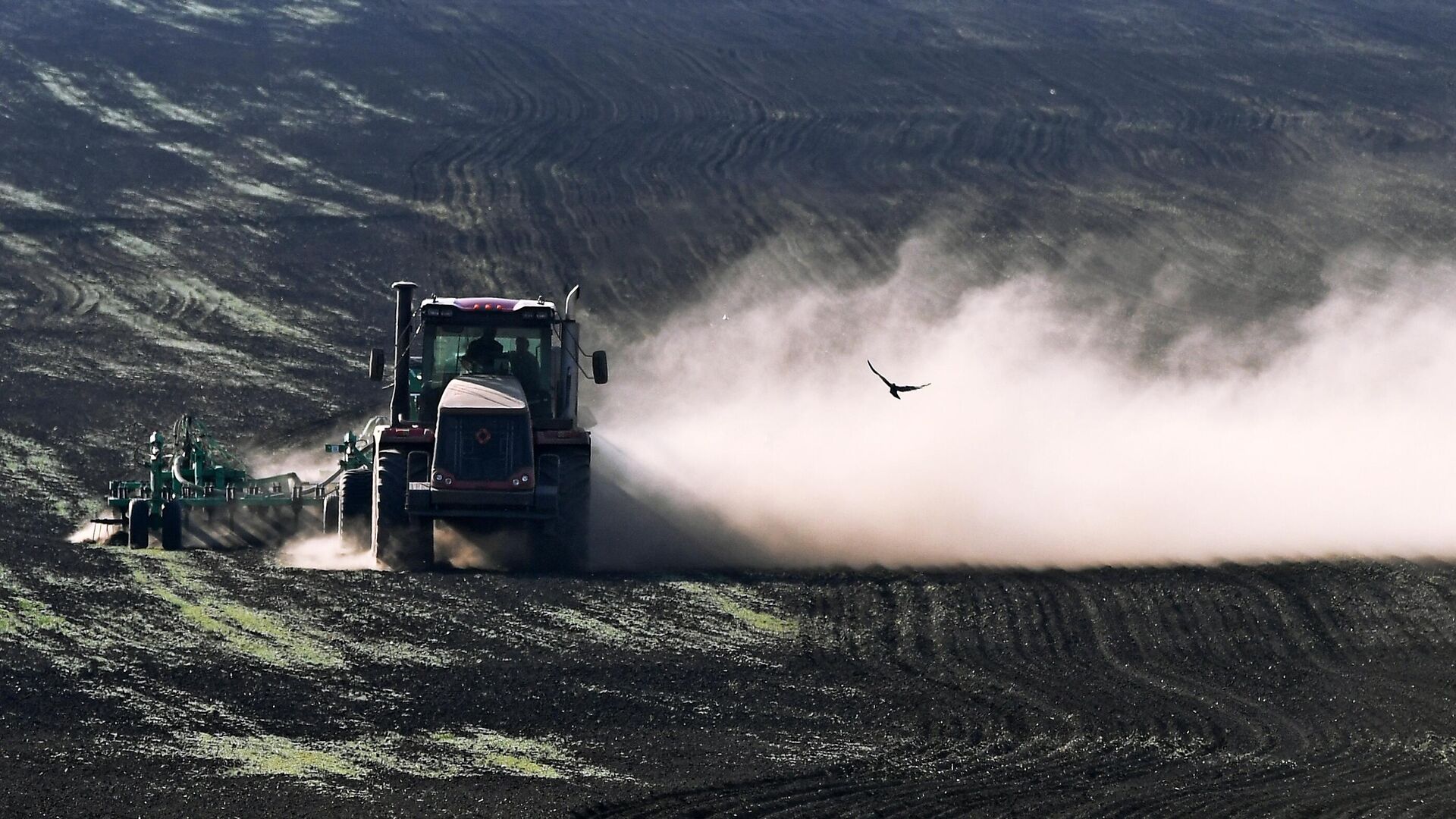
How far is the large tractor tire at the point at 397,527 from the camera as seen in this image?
71.2 feet

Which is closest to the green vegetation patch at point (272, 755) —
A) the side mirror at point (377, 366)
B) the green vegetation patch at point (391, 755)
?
the green vegetation patch at point (391, 755)

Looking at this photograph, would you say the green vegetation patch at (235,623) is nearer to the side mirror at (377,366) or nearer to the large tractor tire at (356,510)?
the large tractor tire at (356,510)

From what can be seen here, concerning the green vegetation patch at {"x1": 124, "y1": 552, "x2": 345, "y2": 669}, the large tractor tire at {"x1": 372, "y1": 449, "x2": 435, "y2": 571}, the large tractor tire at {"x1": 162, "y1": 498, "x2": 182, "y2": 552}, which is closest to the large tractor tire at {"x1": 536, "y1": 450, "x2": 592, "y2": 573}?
the large tractor tire at {"x1": 372, "y1": 449, "x2": 435, "y2": 571}

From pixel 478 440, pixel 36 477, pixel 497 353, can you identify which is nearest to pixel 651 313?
pixel 36 477

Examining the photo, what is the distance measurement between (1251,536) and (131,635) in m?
12.5

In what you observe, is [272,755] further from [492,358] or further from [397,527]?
[492,358]

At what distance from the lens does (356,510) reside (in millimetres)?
23375

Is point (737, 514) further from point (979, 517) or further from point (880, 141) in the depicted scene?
point (880, 141)

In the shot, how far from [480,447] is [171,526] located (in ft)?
14.5

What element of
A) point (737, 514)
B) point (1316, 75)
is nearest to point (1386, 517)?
point (737, 514)

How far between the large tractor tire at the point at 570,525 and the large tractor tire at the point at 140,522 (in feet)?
15.6

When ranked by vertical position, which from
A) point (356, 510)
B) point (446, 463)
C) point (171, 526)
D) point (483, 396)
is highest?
point (483, 396)

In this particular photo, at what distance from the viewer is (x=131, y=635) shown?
750 inches

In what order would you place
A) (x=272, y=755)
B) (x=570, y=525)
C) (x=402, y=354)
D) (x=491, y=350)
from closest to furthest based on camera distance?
(x=272, y=755), (x=570, y=525), (x=402, y=354), (x=491, y=350)
